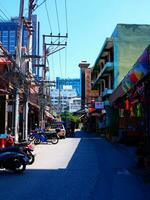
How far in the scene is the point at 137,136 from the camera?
Answer: 98.3 feet

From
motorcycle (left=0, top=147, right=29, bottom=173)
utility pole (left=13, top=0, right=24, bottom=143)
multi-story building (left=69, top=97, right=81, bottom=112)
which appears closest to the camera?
motorcycle (left=0, top=147, right=29, bottom=173)

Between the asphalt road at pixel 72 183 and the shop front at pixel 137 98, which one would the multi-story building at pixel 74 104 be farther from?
the asphalt road at pixel 72 183

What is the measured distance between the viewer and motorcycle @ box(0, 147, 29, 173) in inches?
590

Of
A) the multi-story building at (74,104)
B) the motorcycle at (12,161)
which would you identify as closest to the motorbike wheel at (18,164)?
the motorcycle at (12,161)

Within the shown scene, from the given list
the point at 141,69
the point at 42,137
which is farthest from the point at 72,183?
the point at 42,137

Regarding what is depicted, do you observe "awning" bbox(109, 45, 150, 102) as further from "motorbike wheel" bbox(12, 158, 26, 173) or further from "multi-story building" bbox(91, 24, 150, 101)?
"multi-story building" bbox(91, 24, 150, 101)

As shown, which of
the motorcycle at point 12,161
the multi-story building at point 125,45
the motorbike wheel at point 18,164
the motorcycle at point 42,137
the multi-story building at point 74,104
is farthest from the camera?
the multi-story building at point 74,104

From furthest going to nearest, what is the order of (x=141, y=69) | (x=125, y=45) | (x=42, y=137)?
(x=125, y=45) < (x=42, y=137) < (x=141, y=69)

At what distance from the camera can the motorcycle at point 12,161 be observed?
14984mm

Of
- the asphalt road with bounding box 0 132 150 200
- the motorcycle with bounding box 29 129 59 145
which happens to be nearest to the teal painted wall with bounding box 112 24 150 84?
the motorcycle with bounding box 29 129 59 145

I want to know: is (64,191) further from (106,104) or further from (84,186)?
(106,104)

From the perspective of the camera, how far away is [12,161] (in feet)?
49.5

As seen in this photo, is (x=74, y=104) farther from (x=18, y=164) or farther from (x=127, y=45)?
(x=18, y=164)

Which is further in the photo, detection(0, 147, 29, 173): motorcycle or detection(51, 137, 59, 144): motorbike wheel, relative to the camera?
detection(51, 137, 59, 144): motorbike wheel
